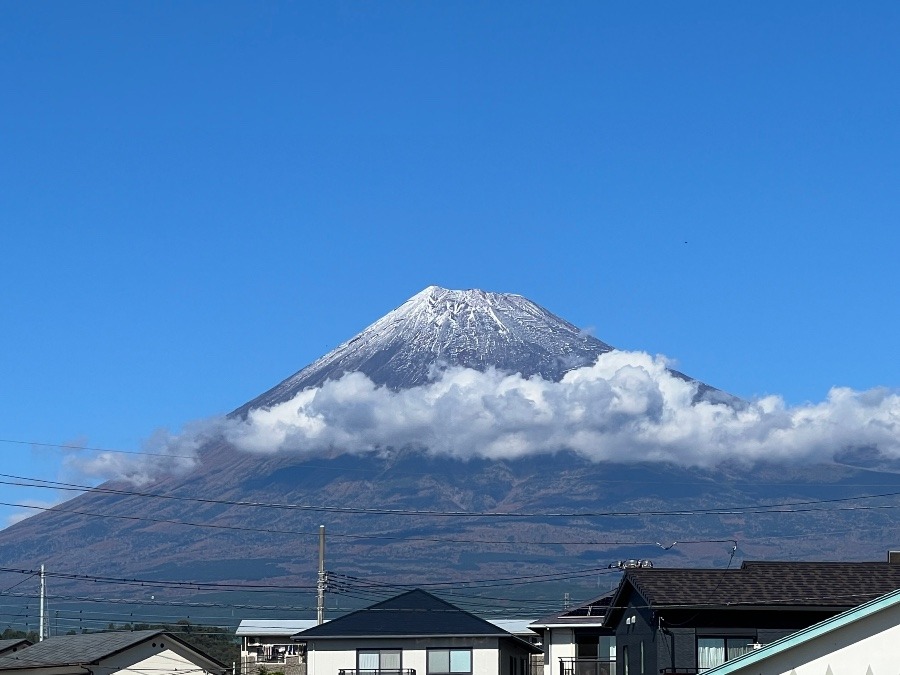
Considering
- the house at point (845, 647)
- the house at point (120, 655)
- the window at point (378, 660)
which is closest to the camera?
the house at point (845, 647)

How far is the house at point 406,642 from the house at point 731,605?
17.7m

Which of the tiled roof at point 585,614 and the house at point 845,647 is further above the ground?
the tiled roof at point 585,614

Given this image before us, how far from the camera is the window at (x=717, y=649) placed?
40219mm

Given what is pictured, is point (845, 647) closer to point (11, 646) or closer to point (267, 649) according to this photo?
point (11, 646)

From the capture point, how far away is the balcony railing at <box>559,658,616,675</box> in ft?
185

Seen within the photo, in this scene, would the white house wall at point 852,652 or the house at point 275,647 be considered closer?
the white house wall at point 852,652

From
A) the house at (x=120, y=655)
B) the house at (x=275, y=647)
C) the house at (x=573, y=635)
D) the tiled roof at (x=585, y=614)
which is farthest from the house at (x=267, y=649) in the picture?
the tiled roof at (x=585, y=614)

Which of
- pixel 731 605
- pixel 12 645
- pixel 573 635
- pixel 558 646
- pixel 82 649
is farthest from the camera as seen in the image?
pixel 558 646

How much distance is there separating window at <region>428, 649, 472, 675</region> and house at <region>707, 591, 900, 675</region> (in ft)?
124

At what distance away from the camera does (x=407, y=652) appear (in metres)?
59.3

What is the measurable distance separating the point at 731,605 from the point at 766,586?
150 centimetres

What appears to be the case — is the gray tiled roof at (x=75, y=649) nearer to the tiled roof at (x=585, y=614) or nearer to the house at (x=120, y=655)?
the house at (x=120, y=655)

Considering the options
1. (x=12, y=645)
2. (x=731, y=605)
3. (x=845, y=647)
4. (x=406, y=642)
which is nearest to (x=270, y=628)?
(x=12, y=645)

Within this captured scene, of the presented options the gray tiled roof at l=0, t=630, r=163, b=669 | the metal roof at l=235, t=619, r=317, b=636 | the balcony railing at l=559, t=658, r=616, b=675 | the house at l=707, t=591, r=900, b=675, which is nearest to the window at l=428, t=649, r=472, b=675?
the balcony railing at l=559, t=658, r=616, b=675
